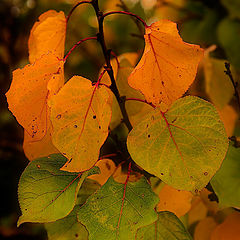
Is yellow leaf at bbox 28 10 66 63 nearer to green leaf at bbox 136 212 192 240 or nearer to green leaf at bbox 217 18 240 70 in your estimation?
green leaf at bbox 136 212 192 240

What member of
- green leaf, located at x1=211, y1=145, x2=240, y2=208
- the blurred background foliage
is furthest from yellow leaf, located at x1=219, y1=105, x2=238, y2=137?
the blurred background foliage

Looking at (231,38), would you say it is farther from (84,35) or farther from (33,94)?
(33,94)

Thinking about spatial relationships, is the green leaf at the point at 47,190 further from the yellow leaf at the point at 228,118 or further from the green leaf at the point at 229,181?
the yellow leaf at the point at 228,118

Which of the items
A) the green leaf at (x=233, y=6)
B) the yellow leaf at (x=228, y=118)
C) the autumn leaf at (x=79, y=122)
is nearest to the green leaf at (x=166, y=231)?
the autumn leaf at (x=79, y=122)

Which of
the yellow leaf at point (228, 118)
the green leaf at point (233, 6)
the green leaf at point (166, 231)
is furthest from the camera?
the green leaf at point (233, 6)

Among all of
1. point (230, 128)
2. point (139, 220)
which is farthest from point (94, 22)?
A: point (139, 220)

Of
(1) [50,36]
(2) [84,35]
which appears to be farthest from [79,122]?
(2) [84,35]

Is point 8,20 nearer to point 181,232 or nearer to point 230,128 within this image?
point 230,128
